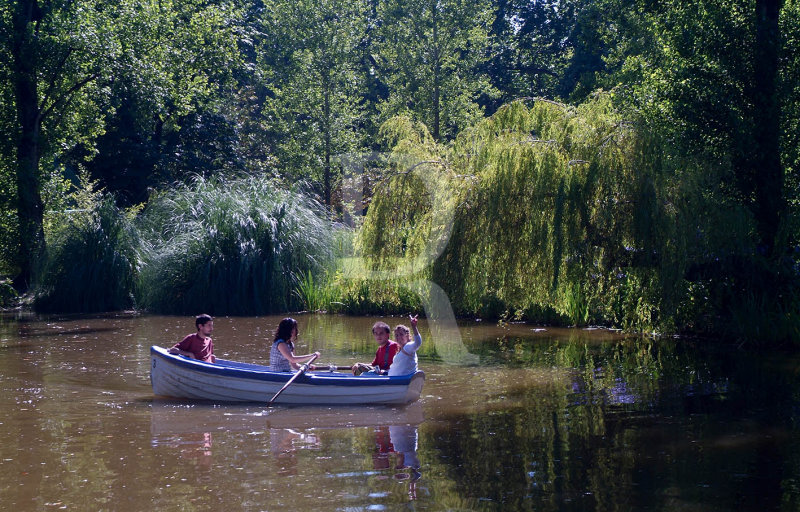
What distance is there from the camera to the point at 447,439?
30.1 ft

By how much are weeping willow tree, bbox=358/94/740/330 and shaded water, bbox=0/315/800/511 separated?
50.2 inches

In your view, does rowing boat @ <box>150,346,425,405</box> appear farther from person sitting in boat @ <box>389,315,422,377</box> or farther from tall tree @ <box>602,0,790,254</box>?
tall tree @ <box>602,0,790,254</box>

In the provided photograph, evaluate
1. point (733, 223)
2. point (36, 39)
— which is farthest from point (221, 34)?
point (733, 223)

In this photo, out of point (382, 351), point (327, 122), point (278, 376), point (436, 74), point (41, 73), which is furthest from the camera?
point (327, 122)

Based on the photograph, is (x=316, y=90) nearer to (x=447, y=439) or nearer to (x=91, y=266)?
(x=91, y=266)

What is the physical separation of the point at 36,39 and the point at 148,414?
16517 millimetres

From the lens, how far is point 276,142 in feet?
118

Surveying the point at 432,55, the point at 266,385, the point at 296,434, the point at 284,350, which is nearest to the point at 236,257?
the point at 284,350

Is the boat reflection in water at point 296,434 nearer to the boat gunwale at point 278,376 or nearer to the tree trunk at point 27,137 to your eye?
the boat gunwale at point 278,376

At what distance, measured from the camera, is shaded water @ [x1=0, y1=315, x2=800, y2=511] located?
7.19m

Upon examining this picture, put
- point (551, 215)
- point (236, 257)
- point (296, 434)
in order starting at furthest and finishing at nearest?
point (236, 257), point (551, 215), point (296, 434)

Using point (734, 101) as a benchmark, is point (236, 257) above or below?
below

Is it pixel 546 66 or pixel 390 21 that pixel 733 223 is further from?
pixel 546 66

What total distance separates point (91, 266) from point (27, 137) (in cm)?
556
